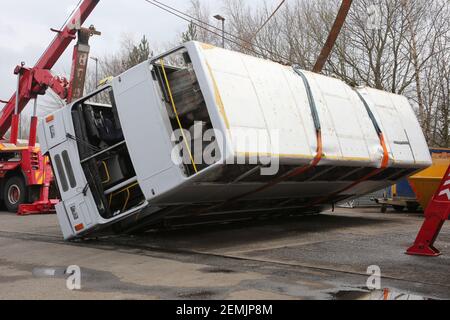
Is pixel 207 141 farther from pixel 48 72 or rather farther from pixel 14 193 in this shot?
pixel 14 193

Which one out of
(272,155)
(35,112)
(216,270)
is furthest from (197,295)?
(35,112)

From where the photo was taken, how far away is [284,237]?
26.0ft

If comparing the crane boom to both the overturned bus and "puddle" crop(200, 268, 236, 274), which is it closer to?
the overturned bus

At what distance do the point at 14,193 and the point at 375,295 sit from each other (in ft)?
40.0

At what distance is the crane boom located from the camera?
43.7 ft

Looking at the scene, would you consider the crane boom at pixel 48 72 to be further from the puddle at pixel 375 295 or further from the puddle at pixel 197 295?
the puddle at pixel 375 295

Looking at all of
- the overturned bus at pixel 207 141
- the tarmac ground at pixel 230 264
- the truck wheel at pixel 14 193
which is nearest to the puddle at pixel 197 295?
the tarmac ground at pixel 230 264

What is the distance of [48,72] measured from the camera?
14047 mm

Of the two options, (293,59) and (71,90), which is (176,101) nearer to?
(71,90)

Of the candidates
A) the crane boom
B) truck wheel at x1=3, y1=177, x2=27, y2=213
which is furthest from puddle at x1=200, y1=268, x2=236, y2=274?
truck wheel at x1=3, y1=177, x2=27, y2=213

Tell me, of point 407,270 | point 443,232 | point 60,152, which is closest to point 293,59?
point 443,232

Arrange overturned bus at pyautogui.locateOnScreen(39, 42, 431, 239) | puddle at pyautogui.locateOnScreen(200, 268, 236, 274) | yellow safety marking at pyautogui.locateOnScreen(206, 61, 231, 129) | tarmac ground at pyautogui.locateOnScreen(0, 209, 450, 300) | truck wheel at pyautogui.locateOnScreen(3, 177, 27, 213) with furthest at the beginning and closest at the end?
truck wheel at pyautogui.locateOnScreen(3, 177, 27, 213) → overturned bus at pyautogui.locateOnScreen(39, 42, 431, 239) → yellow safety marking at pyautogui.locateOnScreen(206, 61, 231, 129) → puddle at pyautogui.locateOnScreen(200, 268, 236, 274) → tarmac ground at pyautogui.locateOnScreen(0, 209, 450, 300)

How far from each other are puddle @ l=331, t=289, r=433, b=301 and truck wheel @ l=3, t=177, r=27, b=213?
11.3 m
